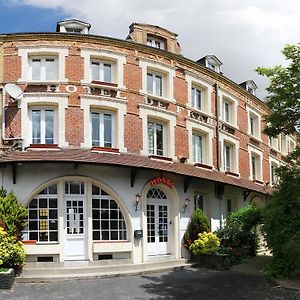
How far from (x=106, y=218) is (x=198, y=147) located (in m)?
6.21

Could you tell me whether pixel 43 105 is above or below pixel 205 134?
above

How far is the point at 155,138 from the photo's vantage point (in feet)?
57.3

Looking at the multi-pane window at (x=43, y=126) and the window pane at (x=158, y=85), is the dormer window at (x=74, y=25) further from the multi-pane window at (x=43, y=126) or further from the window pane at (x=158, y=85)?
the multi-pane window at (x=43, y=126)

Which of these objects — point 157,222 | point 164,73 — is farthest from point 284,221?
point 164,73

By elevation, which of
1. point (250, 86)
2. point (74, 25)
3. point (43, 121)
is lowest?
point (43, 121)

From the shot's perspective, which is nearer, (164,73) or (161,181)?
(161,181)

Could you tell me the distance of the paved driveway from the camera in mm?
10719

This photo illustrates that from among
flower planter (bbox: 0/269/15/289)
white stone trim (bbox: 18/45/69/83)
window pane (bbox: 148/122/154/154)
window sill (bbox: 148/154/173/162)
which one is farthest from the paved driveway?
white stone trim (bbox: 18/45/69/83)

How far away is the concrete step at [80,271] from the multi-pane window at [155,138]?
15.1ft

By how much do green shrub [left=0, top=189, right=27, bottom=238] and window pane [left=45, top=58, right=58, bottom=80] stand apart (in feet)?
15.1

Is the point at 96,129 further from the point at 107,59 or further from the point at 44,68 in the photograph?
the point at 44,68

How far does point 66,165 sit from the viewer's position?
579 inches

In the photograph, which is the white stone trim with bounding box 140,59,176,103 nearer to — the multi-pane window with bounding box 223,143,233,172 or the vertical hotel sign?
the vertical hotel sign

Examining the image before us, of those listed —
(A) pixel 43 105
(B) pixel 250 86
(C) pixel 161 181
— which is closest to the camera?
(A) pixel 43 105
